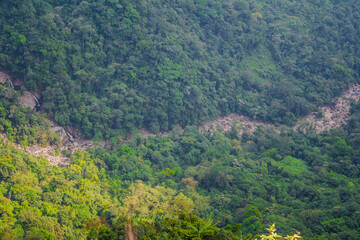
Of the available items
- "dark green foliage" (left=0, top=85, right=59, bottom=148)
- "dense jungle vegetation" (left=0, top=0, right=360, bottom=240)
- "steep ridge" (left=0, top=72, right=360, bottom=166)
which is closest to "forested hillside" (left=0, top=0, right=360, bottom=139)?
"dense jungle vegetation" (left=0, top=0, right=360, bottom=240)

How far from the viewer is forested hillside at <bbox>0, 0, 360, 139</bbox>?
2594 centimetres

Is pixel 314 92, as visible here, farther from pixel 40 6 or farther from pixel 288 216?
pixel 40 6

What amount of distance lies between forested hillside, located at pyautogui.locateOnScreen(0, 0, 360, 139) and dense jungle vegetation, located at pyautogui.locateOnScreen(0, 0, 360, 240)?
10 cm

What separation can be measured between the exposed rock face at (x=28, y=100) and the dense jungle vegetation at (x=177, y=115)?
0.56 meters

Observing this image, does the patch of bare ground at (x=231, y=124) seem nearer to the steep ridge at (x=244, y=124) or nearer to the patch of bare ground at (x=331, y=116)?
the steep ridge at (x=244, y=124)

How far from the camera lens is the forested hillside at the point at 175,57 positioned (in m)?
25.9

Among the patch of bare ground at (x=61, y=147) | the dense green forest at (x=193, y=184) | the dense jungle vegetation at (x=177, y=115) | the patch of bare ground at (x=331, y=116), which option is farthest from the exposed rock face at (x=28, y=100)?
the patch of bare ground at (x=331, y=116)

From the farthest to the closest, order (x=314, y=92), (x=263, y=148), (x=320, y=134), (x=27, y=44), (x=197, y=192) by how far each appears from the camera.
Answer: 1. (x=314, y=92)
2. (x=320, y=134)
3. (x=263, y=148)
4. (x=27, y=44)
5. (x=197, y=192)

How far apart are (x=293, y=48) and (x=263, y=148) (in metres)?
12.3

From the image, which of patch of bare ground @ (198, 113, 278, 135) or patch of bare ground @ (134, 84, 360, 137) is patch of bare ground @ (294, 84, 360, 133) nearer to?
patch of bare ground @ (134, 84, 360, 137)

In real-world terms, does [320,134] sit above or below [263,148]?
above

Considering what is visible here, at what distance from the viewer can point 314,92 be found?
107 ft

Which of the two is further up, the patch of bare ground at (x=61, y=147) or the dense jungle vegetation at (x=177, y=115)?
the dense jungle vegetation at (x=177, y=115)

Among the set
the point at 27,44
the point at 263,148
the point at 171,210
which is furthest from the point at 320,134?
the point at 27,44
